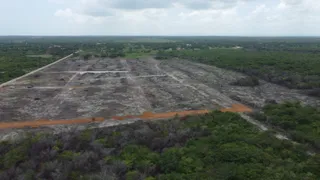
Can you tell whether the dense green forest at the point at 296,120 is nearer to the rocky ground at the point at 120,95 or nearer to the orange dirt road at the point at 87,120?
the orange dirt road at the point at 87,120

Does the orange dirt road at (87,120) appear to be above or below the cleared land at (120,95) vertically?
above

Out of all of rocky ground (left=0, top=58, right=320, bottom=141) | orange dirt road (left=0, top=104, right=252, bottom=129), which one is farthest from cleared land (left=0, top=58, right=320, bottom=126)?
orange dirt road (left=0, top=104, right=252, bottom=129)

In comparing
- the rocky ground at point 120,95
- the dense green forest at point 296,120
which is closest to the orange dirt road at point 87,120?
the rocky ground at point 120,95

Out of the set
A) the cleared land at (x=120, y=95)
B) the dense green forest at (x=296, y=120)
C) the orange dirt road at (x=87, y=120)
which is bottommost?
the cleared land at (x=120, y=95)

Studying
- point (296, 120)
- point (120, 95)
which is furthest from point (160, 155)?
point (120, 95)

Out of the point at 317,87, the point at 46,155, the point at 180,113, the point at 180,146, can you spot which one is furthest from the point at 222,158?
the point at 317,87

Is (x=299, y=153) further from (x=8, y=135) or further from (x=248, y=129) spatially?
(x=8, y=135)

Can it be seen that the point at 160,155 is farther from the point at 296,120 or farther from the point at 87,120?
the point at 296,120
